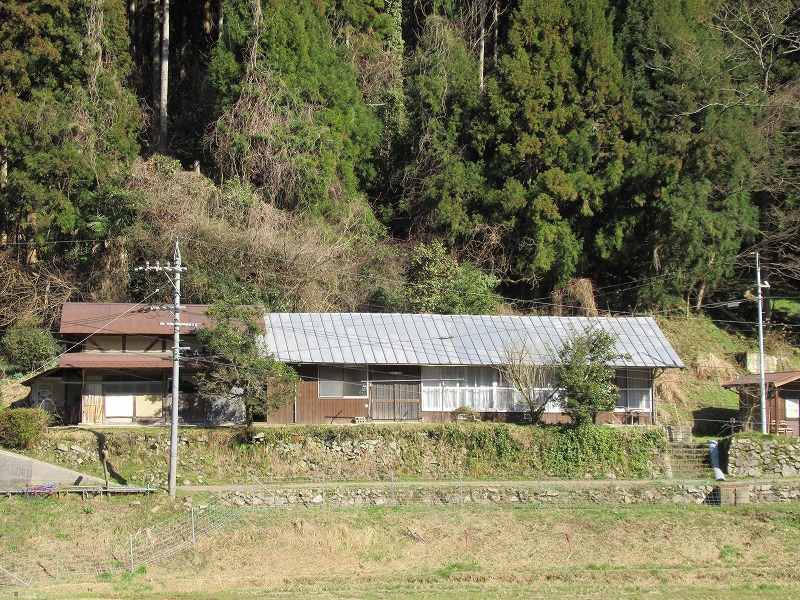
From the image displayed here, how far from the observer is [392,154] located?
4409cm

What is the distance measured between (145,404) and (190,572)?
32.9ft

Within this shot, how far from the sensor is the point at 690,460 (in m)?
31.1

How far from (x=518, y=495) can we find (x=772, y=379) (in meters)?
10.4

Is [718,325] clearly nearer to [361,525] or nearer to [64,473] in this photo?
[361,525]

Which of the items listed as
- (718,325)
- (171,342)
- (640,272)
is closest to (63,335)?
(171,342)

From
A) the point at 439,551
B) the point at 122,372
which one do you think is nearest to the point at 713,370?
the point at 439,551

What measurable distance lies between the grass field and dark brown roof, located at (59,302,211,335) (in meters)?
7.31

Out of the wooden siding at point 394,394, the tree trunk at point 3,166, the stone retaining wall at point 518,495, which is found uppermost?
the tree trunk at point 3,166

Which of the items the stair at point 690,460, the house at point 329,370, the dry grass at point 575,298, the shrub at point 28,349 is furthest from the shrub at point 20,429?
the dry grass at point 575,298

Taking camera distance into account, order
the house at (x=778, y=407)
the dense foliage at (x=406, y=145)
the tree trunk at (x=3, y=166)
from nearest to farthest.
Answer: the house at (x=778, y=407) < the tree trunk at (x=3, y=166) < the dense foliage at (x=406, y=145)

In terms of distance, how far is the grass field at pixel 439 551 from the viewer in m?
22.2

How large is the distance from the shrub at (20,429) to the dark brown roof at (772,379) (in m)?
23.1

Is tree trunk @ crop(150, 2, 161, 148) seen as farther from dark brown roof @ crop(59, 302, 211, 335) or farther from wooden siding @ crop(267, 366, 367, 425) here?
wooden siding @ crop(267, 366, 367, 425)

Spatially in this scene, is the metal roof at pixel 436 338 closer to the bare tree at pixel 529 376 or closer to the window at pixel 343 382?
the bare tree at pixel 529 376
